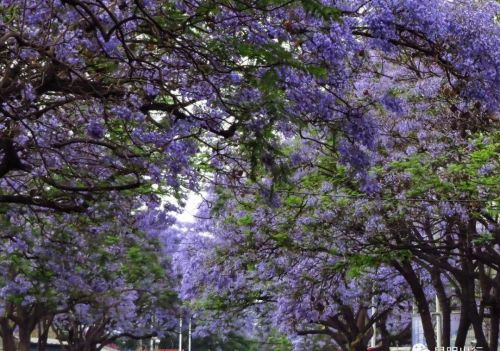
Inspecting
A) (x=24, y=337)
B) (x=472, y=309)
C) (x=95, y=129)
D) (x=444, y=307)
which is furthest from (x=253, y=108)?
(x=24, y=337)

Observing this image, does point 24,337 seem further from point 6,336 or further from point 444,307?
point 444,307

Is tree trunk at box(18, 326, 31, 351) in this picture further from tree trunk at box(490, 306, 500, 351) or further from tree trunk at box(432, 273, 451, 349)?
tree trunk at box(490, 306, 500, 351)

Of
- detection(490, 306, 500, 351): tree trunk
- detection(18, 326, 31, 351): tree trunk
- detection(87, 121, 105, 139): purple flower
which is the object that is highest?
detection(87, 121, 105, 139): purple flower

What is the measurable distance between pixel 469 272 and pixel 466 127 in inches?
207

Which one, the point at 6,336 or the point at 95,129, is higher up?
the point at 95,129

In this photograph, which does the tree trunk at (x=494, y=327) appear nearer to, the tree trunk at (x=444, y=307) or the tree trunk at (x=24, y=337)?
the tree trunk at (x=444, y=307)

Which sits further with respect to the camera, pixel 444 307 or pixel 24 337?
pixel 24 337

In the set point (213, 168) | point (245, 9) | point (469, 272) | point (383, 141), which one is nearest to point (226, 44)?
point (245, 9)

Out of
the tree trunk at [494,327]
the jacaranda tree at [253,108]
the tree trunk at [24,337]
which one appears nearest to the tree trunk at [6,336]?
the tree trunk at [24,337]

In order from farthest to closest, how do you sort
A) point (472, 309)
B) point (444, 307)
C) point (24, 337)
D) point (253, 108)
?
point (24, 337)
point (444, 307)
point (472, 309)
point (253, 108)

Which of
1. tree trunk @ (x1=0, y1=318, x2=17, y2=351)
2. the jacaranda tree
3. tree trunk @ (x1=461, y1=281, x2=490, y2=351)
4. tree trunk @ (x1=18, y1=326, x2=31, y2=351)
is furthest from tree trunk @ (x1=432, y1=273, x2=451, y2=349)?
tree trunk @ (x1=0, y1=318, x2=17, y2=351)

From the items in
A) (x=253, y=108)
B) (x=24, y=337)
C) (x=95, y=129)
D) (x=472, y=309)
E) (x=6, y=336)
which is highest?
(x=95, y=129)

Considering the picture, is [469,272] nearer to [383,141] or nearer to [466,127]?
[383,141]

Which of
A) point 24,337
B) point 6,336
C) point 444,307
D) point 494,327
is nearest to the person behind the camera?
point 494,327
